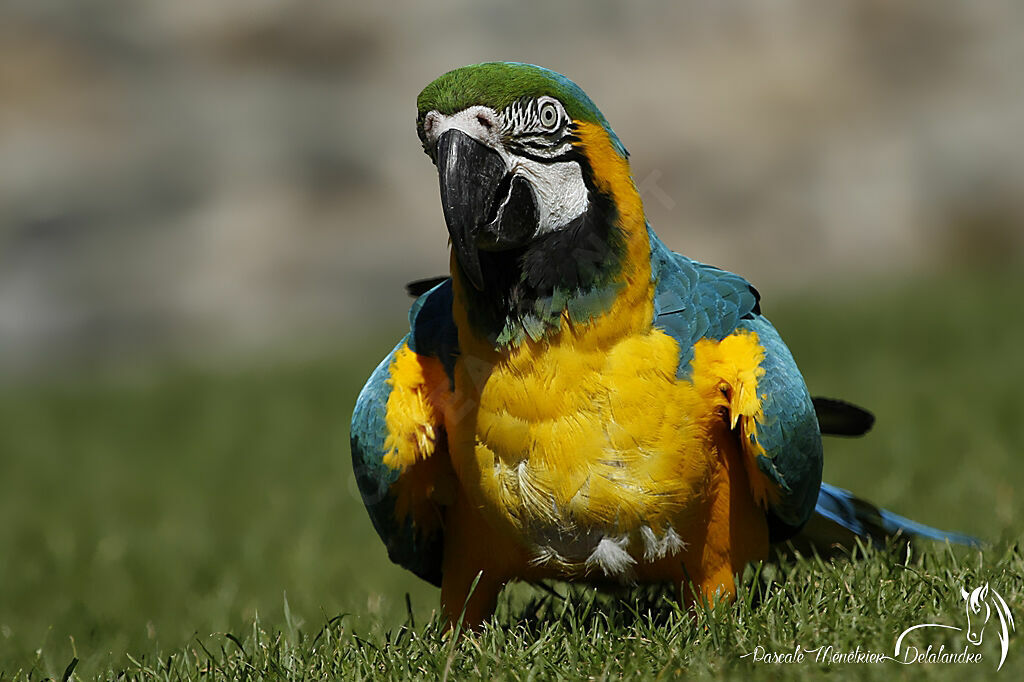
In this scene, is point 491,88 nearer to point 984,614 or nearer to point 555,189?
point 555,189

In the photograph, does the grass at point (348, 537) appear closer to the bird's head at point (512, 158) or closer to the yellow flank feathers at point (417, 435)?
the yellow flank feathers at point (417, 435)

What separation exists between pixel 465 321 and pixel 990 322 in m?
4.99

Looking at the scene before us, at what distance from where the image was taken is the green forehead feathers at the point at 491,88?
227 cm

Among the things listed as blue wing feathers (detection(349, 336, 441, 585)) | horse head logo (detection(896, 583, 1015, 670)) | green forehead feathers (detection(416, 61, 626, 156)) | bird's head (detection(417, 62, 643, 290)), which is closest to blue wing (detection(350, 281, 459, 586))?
blue wing feathers (detection(349, 336, 441, 585))

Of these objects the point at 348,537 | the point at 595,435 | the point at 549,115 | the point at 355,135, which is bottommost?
the point at 348,537

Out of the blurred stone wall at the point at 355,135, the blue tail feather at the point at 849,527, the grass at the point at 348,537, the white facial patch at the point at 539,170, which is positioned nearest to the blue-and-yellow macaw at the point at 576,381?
the white facial patch at the point at 539,170

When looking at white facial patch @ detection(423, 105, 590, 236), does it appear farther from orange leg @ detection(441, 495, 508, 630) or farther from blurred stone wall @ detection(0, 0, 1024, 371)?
blurred stone wall @ detection(0, 0, 1024, 371)

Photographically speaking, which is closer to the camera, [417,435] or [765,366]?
[765,366]

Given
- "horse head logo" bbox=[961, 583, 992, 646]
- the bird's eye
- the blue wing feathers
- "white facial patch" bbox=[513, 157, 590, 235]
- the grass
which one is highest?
the bird's eye

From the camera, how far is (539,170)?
2.35m

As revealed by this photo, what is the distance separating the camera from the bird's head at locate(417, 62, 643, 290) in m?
2.27

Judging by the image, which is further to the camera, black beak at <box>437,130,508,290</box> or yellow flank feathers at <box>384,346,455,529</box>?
yellow flank feathers at <box>384,346,455,529</box>

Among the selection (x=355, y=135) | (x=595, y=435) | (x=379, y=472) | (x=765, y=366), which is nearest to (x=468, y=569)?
(x=379, y=472)

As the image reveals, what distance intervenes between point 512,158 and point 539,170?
0.07m
